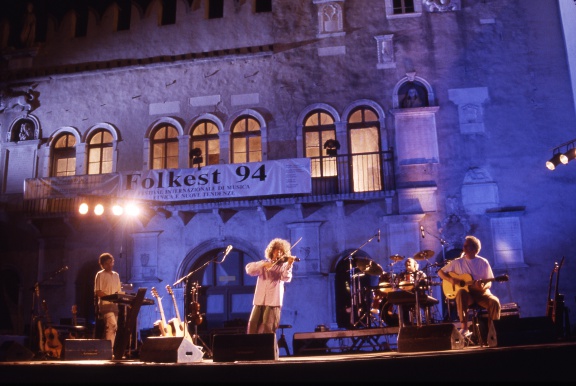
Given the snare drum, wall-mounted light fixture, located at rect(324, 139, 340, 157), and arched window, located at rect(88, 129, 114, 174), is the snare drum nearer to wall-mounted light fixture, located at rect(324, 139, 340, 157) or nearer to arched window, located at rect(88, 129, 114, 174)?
wall-mounted light fixture, located at rect(324, 139, 340, 157)

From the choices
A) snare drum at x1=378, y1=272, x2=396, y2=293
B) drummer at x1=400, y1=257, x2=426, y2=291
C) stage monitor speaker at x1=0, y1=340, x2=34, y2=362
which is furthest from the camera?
snare drum at x1=378, y1=272, x2=396, y2=293

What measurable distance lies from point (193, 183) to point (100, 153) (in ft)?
11.7

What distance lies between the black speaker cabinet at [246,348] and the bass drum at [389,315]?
5.28 m

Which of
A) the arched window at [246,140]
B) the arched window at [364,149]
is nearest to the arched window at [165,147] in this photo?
the arched window at [246,140]

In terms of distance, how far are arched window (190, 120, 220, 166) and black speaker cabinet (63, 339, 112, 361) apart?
8364mm

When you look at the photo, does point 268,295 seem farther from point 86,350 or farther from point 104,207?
point 104,207

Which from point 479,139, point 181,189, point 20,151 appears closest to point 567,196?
point 479,139

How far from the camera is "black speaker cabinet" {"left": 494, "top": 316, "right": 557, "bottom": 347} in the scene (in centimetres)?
788

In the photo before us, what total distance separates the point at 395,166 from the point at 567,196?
4.40m

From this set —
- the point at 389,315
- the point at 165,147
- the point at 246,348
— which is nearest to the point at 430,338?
the point at 246,348

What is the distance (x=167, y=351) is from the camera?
8.13 meters

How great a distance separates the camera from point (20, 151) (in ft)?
60.5

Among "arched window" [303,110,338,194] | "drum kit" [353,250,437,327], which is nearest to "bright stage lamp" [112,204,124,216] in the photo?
"arched window" [303,110,338,194]

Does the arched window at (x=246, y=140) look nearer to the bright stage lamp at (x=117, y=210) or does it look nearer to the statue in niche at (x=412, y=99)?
the bright stage lamp at (x=117, y=210)
